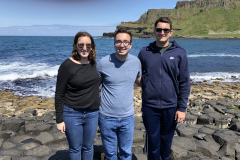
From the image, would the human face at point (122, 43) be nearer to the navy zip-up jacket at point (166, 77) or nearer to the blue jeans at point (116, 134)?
the navy zip-up jacket at point (166, 77)

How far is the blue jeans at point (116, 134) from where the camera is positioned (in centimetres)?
297

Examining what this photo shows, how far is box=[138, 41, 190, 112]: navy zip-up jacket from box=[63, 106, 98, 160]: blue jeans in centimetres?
91

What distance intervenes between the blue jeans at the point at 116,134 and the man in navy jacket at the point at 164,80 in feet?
1.34

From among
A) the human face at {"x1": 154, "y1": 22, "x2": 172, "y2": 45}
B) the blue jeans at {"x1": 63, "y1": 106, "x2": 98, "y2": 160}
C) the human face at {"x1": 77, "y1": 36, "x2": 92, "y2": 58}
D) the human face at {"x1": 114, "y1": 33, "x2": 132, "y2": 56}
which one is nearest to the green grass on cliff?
the human face at {"x1": 154, "y1": 22, "x2": 172, "y2": 45}

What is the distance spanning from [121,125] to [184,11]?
19901cm

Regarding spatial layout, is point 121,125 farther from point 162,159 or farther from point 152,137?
point 162,159

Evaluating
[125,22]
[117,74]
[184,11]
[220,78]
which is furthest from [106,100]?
[184,11]

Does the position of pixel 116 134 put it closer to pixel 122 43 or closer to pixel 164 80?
pixel 164 80

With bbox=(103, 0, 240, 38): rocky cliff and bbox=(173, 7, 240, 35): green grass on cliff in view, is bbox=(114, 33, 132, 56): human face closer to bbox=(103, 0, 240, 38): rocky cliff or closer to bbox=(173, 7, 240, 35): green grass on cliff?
bbox=(103, 0, 240, 38): rocky cliff

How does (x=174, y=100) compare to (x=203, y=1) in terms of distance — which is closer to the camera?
(x=174, y=100)

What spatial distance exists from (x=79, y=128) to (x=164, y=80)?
1.43 meters

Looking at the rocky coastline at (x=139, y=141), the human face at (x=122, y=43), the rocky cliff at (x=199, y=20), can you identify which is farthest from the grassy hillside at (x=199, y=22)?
the human face at (x=122, y=43)

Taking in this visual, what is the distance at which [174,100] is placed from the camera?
316cm

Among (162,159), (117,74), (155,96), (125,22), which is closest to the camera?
(117,74)
